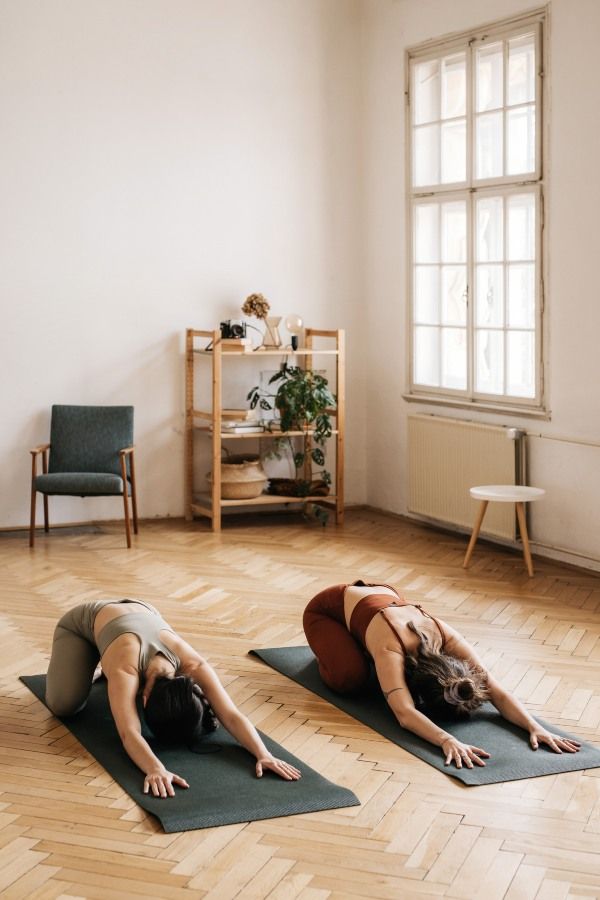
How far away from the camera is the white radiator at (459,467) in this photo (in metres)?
7.75

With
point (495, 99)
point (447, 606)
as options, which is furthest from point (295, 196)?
point (447, 606)

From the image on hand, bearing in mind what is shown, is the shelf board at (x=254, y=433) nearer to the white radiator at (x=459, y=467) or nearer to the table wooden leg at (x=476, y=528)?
the white radiator at (x=459, y=467)

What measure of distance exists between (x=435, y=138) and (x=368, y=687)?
478 centimetres

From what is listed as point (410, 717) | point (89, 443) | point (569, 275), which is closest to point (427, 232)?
point (569, 275)

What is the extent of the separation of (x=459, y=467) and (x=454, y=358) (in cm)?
81

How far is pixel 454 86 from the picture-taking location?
8.34 meters

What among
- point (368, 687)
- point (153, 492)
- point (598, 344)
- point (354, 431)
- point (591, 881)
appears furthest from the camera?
point (354, 431)

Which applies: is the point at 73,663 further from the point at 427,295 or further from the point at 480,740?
the point at 427,295

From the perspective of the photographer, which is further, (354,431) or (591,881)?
(354,431)

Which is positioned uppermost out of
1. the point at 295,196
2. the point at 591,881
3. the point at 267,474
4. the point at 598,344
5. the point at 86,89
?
the point at 86,89

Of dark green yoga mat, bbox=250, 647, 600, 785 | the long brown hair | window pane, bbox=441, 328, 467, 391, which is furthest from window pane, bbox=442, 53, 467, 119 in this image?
the long brown hair

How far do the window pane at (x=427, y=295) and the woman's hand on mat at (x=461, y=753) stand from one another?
4.76 m

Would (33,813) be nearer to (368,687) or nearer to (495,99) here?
(368,687)

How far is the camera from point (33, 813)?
Result: 3.91m
